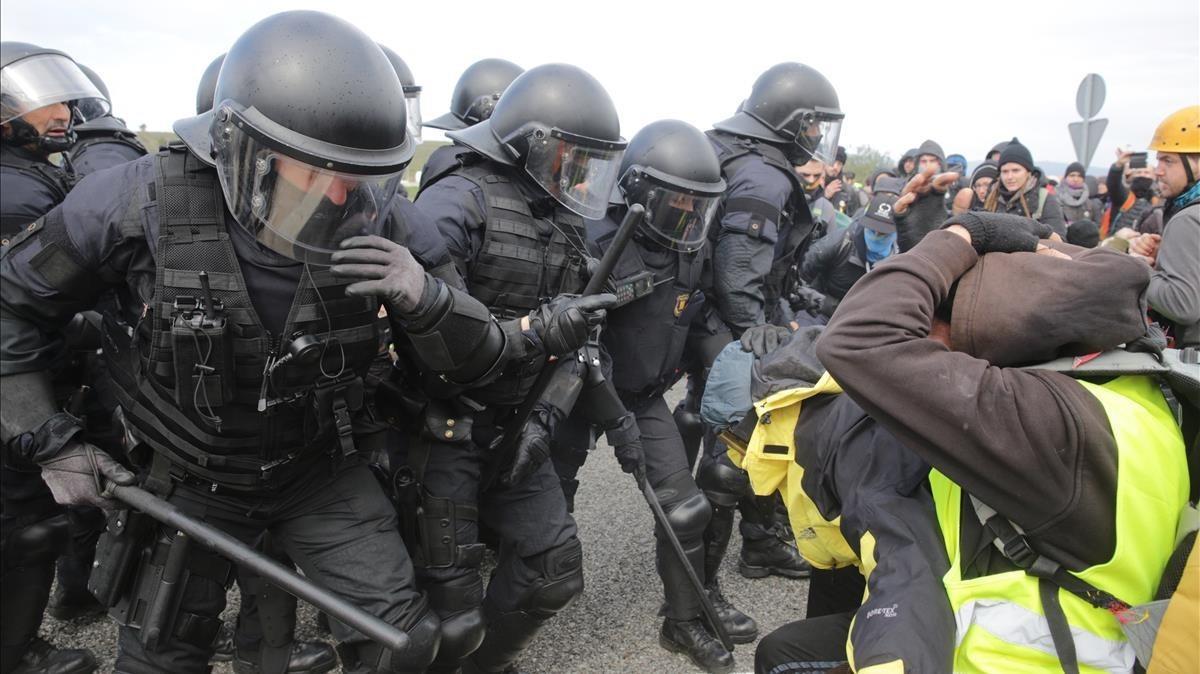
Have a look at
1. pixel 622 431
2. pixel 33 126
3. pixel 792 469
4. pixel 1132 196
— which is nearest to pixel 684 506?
pixel 622 431

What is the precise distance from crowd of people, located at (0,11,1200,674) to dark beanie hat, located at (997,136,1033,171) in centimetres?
242

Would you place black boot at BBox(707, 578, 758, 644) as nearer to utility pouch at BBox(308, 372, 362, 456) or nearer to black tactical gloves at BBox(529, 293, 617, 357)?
black tactical gloves at BBox(529, 293, 617, 357)

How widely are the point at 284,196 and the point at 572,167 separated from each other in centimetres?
126

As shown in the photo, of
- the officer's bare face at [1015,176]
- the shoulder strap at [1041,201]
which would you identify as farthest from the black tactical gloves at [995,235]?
the shoulder strap at [1041,201]

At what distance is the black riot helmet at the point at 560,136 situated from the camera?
2979 millimetres

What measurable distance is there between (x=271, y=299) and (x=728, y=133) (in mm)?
3031

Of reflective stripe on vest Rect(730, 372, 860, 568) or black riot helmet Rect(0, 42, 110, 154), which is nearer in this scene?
reflective stripe on vest Rect(730, 372, 860, 568)

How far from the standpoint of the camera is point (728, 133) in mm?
4484

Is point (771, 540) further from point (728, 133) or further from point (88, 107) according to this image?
point (88, 107)

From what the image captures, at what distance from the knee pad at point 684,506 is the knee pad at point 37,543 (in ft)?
7.40

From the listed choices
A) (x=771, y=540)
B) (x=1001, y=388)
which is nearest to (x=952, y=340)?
(x=1001, y=388)

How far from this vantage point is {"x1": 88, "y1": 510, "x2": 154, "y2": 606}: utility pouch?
2.24m

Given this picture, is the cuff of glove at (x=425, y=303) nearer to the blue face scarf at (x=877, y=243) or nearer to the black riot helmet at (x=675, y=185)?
the black riot helmet at (x=675, y=185)

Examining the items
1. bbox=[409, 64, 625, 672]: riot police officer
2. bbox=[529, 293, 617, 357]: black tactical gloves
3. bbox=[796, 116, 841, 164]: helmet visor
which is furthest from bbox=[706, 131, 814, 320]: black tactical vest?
bbox=[529, 293, 617, 357]: black tactical gloves
